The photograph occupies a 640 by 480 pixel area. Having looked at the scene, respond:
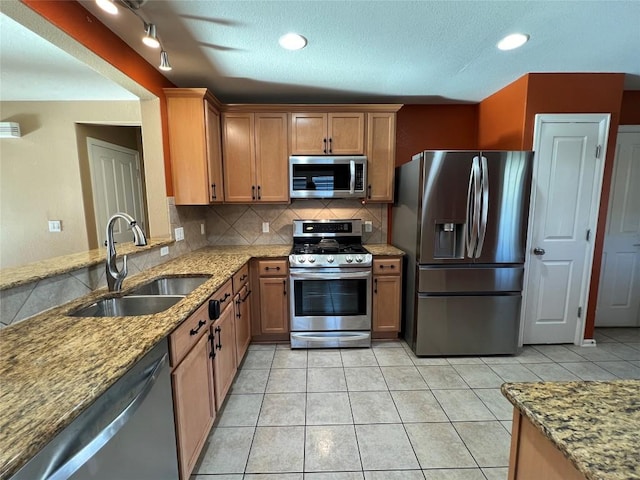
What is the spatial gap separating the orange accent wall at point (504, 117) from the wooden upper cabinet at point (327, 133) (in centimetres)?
132

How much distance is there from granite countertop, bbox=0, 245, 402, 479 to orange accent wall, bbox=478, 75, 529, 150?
282cm

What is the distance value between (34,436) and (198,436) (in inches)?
40.7

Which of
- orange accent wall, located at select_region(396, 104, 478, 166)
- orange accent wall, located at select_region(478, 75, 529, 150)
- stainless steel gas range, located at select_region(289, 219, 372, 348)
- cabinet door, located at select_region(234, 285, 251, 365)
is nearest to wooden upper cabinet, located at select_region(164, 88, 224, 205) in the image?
cabinet door, located at select_region(234, 285, 251, 365)

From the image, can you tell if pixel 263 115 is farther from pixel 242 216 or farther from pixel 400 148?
pixel 400 148

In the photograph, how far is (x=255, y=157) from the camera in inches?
112

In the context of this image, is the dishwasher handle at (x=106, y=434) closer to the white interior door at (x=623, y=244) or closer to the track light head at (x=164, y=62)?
the track light head at (x=164, y=62)

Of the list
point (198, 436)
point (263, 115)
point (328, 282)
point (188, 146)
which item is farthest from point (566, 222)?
point (188, 146)

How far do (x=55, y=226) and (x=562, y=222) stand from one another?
203 inches

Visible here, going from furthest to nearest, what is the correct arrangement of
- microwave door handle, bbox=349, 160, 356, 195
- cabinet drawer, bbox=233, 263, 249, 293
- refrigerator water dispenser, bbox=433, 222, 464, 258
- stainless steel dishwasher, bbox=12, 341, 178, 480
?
microwave door handle, bbox=349, 160, 356, 195
refrigerator water dispenser, bbox=433, 222, 464, 258
cabinet drawer, bbox=233, 263, 249, 293
stainless steel dishwasher, bbox=12, 341, 178, 480

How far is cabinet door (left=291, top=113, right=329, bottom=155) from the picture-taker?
9.16 feet

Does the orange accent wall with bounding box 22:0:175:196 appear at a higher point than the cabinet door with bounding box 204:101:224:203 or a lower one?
higher

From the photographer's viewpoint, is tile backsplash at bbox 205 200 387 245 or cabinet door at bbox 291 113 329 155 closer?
cabinet door at bbox 291 113 329 155

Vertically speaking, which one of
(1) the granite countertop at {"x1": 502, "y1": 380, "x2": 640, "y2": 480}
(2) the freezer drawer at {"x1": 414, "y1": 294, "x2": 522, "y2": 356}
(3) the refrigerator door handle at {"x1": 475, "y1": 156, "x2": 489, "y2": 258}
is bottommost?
(2) the freezer drawer at {"x1": 414, "y1": 294, "x2": 522, "y2": 356}

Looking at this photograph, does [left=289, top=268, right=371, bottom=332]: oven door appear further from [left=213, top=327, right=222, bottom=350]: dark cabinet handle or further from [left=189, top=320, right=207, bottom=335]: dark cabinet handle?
[left=189, top=320, right=207, bottom=335]: dark cabinet handle
